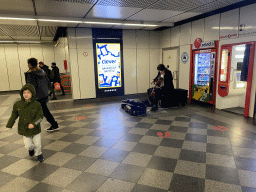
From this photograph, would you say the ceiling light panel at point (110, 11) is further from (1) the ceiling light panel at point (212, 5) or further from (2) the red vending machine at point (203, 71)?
(2) the red vending machine at point (203, 71)

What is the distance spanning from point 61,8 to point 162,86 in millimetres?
3791

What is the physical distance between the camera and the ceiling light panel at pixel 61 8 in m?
4.53

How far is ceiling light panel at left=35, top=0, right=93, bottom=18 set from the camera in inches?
178

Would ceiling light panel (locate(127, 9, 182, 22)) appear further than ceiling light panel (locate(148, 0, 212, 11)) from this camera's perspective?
Yes

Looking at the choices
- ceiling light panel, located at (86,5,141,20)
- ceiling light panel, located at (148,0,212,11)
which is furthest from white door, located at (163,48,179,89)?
ceiling light panel, located at (86,5,141,20)

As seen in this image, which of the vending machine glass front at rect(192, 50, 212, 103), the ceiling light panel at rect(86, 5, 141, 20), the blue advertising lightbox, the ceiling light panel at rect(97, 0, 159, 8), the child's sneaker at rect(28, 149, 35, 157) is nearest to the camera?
the child's sneaker at rect(28, 149, 35, 157)

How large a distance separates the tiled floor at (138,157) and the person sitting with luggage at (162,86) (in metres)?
1.01

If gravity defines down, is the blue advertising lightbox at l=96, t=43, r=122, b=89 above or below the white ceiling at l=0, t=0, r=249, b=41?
below

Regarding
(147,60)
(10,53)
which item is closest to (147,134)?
(147,60)

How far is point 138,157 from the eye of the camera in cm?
317

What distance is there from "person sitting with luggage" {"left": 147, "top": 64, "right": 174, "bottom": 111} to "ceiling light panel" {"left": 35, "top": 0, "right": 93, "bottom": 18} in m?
2.84

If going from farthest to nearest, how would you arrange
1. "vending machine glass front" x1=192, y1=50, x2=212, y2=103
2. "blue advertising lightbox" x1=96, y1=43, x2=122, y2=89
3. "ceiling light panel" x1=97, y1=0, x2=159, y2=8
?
"blue advertising lightbox" x1=96, y1=43, x2=122, y2=89 < "vending machine glass front" x1=192, y1=50, x2=212, y2=103 < "ceiling light panel" x1=97, y1=0, x2=159, y2=8

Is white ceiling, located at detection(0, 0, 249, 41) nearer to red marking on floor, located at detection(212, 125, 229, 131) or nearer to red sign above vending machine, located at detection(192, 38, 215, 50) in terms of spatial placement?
red sign above vending machine, located at detection(192, 38, 215, 50)

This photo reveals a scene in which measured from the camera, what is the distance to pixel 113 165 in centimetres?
294
